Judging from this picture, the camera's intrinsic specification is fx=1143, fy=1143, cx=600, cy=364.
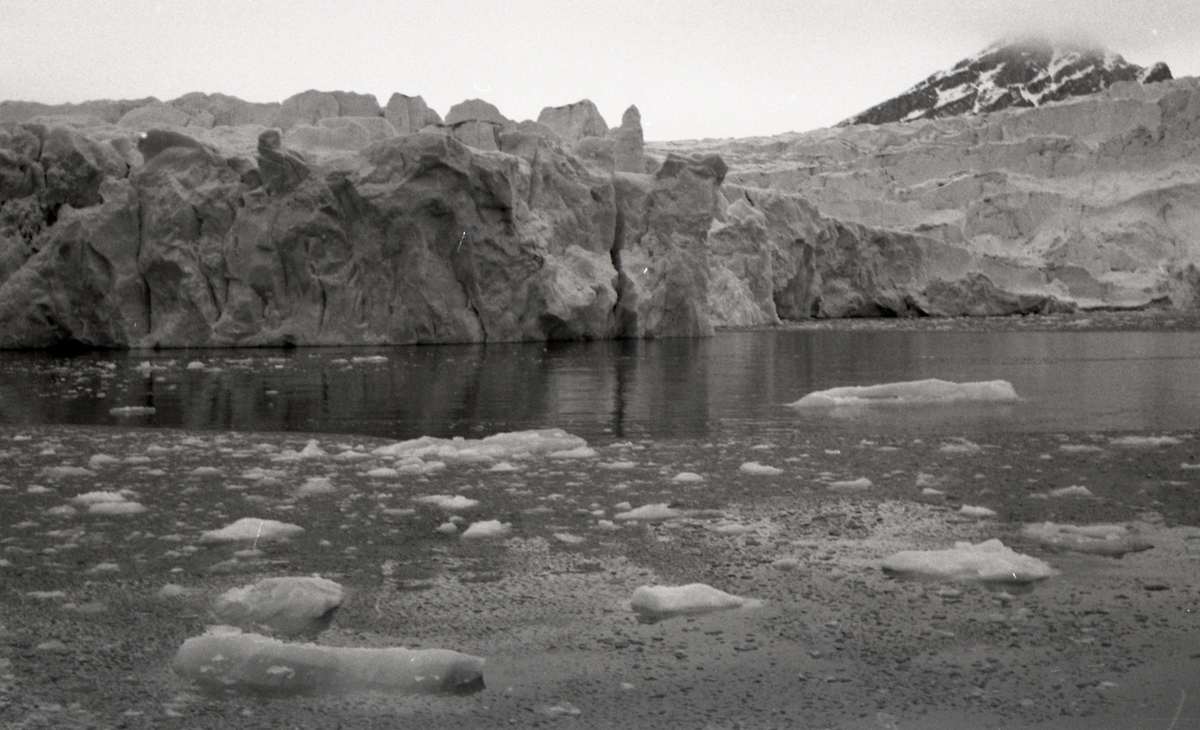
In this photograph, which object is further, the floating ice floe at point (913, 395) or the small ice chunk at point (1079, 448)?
the floating ice floe at point (913, 395)

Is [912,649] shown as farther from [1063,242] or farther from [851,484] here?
[1063,242]

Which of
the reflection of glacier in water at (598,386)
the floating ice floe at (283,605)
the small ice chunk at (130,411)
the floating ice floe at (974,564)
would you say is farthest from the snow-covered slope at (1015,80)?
the floating ice floe at (283,605)

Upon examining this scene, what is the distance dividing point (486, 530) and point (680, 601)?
120 cm

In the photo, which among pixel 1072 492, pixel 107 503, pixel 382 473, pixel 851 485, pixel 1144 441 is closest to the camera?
pixel 107 503

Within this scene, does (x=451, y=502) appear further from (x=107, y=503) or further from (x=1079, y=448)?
(x=1079, y=448)

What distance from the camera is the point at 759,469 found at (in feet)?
18.9

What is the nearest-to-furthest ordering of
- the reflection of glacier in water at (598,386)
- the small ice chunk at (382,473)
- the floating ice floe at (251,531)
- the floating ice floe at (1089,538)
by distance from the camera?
the floating ice floe at (1089,538), the floating ice floe at (251,531), the small ice chunk at (382,473), the reflection of glacier in water at (598,386)

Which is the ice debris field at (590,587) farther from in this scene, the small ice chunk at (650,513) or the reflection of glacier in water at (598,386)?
the reflection of glacier in water at (598,386)

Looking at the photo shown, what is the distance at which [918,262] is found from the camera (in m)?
37.0

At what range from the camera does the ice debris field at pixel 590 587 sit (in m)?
2.64

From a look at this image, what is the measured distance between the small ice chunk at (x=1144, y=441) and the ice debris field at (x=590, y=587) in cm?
35

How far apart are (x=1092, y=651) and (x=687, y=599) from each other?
1074 millimetres

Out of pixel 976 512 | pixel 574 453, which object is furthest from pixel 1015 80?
pixel 976 512

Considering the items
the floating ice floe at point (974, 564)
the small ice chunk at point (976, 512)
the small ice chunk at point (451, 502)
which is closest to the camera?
the floating ice floe at point (974, 564)
